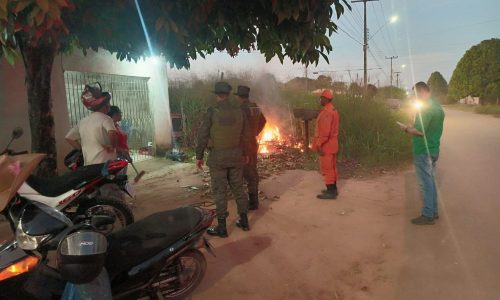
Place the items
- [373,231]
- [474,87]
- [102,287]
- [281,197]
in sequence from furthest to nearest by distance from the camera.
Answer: [474,87] → [281,197] → [373,231] → [102,287]

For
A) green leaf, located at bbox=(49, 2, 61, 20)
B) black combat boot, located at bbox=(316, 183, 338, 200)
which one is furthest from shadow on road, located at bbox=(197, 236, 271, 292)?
green leaf, located at bbox=(49, 2, 61, 20)

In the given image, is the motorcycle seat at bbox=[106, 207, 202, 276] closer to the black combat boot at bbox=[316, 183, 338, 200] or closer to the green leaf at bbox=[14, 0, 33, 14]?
the green leaf at bbox=[14, 0, 33, 14]

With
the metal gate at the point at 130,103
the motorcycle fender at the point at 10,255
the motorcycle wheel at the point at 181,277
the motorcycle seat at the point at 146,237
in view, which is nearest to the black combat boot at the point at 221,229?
the motorcycle wheel at the point at 181,277

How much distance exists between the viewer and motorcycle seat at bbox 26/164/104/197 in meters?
3.53

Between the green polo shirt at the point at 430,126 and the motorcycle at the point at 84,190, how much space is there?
137 inches

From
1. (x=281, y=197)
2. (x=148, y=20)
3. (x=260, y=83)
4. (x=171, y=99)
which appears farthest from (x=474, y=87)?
(x=148, y=20)

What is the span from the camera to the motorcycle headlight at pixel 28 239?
2426mm

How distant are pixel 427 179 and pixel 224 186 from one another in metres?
2.49

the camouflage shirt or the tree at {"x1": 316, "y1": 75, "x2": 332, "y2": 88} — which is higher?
the tree at {"x1": 316, "y1": 75, "x2": 332, "y2": 88}

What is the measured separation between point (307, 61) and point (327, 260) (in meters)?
2.18

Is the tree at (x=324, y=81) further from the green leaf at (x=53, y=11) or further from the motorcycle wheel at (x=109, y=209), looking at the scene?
the green leaf at (x=53, y=11)

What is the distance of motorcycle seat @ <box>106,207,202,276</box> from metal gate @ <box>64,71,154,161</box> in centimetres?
581

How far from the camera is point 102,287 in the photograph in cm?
234

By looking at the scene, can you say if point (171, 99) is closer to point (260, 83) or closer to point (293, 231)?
point (260, 83)
